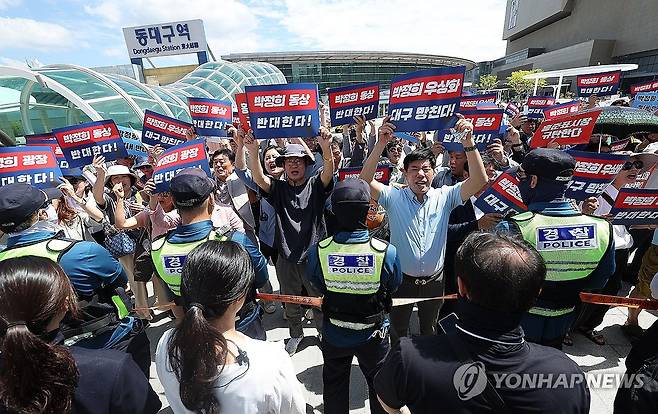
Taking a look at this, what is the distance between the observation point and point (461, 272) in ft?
4.05

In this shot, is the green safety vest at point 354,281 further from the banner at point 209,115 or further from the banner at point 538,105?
the banner at point 538,105

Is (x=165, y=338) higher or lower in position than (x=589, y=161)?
lower

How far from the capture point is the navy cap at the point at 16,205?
1.94m

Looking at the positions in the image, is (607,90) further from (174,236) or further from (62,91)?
(62,91)

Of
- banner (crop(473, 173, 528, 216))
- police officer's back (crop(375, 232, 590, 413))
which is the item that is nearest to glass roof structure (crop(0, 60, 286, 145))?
banner (crop(473, 173, 528, 216))

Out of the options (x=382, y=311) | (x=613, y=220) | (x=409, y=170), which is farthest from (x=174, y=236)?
(x=613, y=220)

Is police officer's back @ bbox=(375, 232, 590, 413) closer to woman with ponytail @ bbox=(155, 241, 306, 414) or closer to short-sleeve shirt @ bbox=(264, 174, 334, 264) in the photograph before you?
woman with ponytail @ bbox=(155, 241, 306, 414)

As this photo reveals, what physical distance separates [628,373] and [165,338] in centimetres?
181

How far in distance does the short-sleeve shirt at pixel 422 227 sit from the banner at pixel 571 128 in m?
2.04

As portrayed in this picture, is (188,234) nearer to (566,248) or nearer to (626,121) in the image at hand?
(566,248)

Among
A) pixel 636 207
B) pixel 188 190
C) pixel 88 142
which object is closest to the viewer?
pixel 188 190

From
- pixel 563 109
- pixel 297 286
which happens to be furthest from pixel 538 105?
pixel 297 286

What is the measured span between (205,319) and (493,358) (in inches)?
37.2

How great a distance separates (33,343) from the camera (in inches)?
40.4
